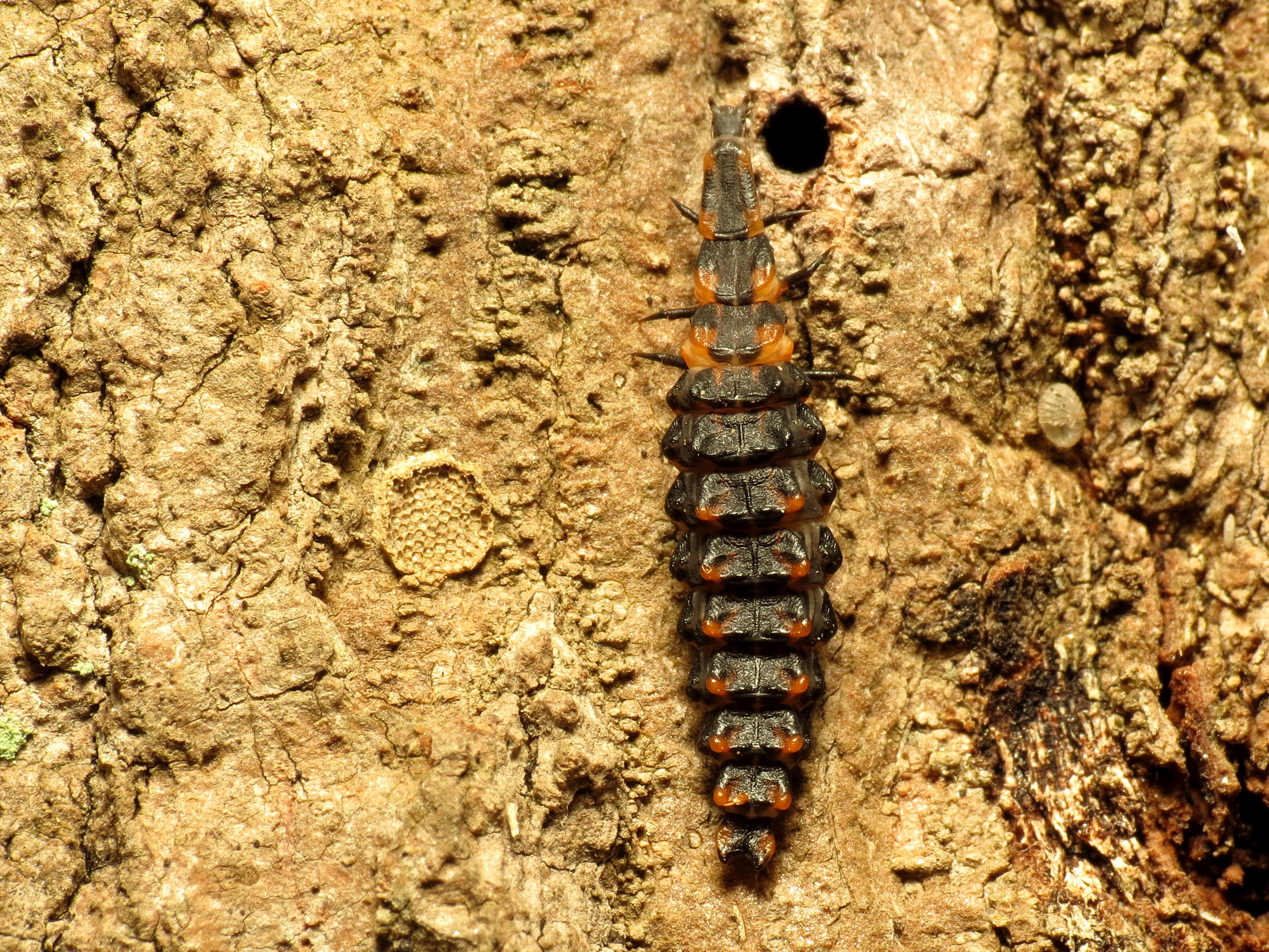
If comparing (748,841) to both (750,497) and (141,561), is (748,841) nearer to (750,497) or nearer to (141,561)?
(750,497)

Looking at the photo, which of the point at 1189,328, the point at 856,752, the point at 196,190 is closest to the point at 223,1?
the point at 196,190

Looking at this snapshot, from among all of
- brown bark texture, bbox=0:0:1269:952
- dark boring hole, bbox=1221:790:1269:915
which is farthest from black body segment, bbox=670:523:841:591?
dark boring hole, bbox=1221:790:1269:915

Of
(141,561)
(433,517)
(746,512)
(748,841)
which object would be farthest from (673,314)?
(141,561)

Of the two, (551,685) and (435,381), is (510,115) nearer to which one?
(435,381)

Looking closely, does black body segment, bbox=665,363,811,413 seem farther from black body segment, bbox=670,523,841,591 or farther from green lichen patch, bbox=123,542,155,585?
green lichen patch, bbox=123,542,155,585

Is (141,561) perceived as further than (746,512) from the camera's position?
No
